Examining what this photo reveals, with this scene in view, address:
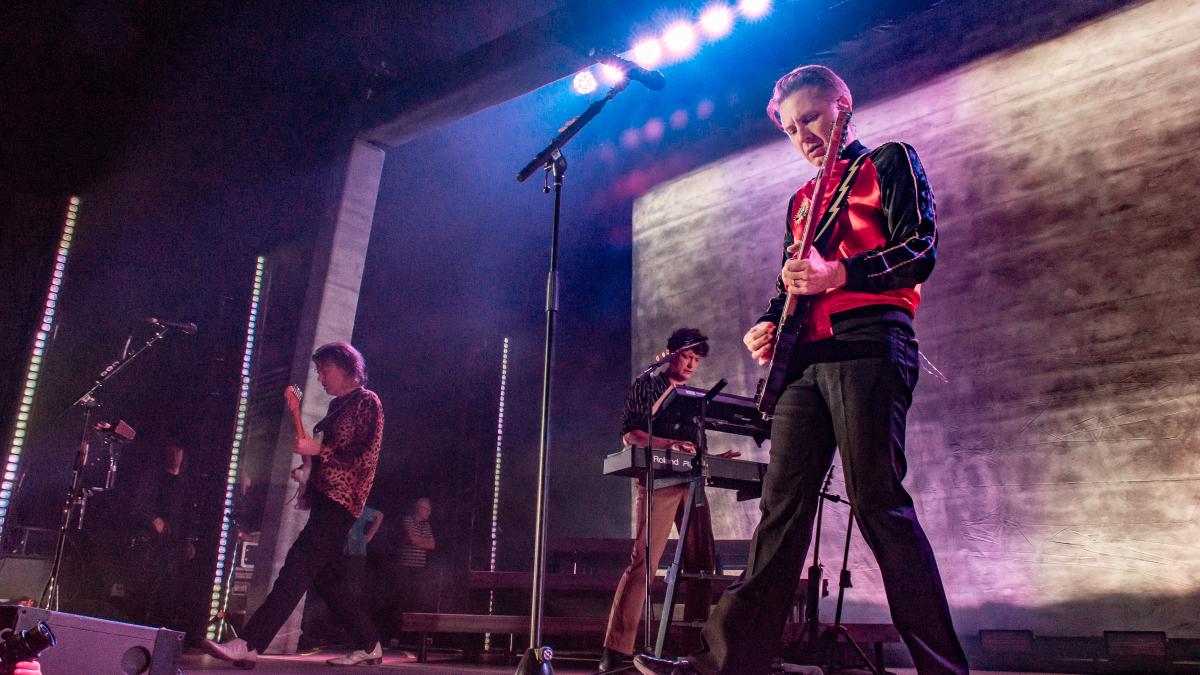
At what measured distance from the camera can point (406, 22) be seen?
6.59 m

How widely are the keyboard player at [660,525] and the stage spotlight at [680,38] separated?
232cm

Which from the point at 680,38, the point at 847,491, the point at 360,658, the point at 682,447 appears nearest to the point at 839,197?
the point at 847,491

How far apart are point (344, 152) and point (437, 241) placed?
142 cm

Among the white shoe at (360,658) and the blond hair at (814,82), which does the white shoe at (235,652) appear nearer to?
the white shoe at (360,658)

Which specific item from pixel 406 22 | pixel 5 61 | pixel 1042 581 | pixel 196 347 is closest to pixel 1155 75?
pixel 1042 581

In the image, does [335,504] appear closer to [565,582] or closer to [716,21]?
[565,582]

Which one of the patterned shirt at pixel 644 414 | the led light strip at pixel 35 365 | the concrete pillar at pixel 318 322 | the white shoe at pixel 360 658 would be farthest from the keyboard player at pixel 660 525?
the led light strip at pixel 35 365

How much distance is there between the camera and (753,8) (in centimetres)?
590

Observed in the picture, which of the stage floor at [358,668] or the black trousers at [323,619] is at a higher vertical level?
the black trousers at [323,619]

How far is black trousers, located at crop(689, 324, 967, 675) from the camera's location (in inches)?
64.8

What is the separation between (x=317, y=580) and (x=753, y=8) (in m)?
4.90

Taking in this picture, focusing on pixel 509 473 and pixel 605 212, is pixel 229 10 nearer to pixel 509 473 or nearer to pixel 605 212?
pixel 605 212

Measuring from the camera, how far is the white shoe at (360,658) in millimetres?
4148

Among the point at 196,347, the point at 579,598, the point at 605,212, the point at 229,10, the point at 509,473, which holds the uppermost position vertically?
the point at 229,10
